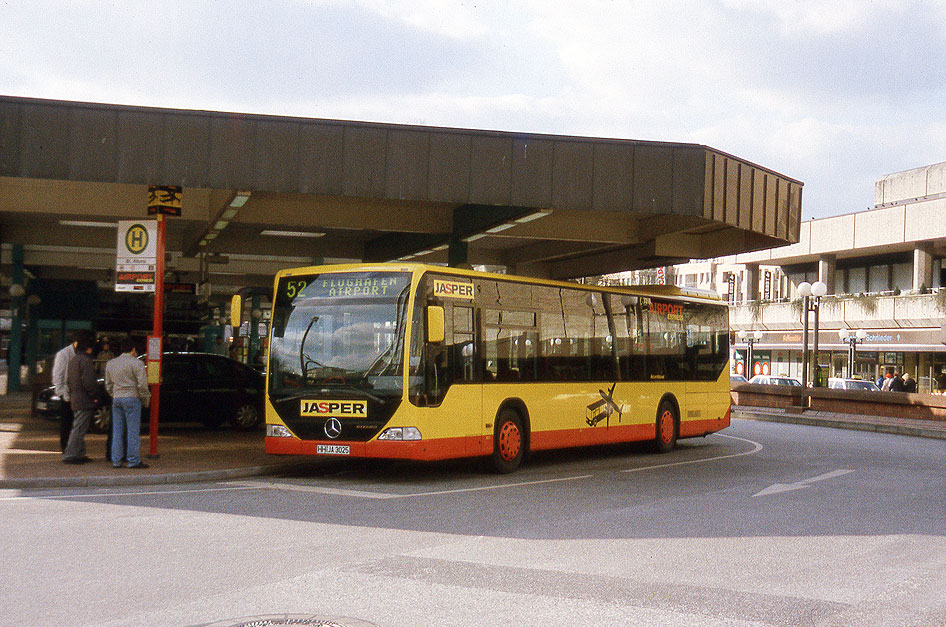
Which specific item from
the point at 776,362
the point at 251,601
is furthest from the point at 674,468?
the point at 776,362

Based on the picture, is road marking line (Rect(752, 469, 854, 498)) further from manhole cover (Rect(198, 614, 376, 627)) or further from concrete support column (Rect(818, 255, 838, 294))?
concrete support column (Rect(818, 255, 838, 294))

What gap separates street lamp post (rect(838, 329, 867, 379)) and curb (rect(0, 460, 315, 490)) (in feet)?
123

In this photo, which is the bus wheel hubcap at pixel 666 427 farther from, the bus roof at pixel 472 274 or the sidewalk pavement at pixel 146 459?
the sidewalk pavement at pixel 146 459

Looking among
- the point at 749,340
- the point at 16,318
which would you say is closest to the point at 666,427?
the point at 16,318

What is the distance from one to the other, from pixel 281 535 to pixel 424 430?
4.41 meters

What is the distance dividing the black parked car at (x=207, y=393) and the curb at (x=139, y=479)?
6651 mm

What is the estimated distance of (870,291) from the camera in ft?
187

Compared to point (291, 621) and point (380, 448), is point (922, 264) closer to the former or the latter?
point (380, 448)

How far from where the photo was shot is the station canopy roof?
14.6 m

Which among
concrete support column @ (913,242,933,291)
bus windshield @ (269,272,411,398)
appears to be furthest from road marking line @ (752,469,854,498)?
concrete support column @ (913,242,933,291)

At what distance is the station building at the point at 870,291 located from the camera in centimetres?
5012

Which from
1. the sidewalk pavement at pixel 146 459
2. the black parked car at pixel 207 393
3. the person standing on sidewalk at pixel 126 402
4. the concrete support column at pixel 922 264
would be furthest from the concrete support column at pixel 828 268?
the person standing on sidewalk at pixel 126 402

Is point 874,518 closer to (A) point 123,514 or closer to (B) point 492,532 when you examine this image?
(B) point 492,532

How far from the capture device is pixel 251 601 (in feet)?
21.6
